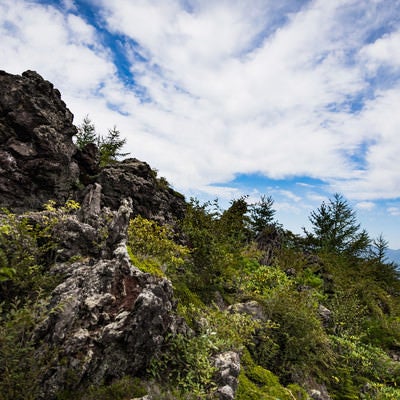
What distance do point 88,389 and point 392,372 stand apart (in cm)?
1293

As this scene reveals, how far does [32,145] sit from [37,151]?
0.35 metres

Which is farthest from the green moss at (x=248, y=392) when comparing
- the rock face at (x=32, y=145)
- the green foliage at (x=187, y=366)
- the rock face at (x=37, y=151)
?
the rock face at (x=32, y=145)

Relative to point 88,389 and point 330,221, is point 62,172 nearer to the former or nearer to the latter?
point 88,389

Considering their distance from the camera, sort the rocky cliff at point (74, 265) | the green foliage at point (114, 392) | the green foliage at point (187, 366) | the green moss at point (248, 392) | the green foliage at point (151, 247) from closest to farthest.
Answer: the green foliage at point (114, 392)
the rocky cliff at point (74, 265)
the green foliage at point (187, 366)
the green moss at point (248, 392)
the green foliage at point (151, 247)

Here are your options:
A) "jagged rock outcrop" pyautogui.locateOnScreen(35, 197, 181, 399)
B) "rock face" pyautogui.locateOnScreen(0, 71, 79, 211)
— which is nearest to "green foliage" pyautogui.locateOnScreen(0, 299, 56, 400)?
"jagged rock outcrop" pyautogui.locateOnScreen(35, 197, 181, 399)

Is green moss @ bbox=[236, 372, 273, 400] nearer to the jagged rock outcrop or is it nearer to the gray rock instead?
the gray rock

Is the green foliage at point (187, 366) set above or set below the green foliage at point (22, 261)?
below

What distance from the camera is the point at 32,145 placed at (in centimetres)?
1273

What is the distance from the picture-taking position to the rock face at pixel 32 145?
11.9 m

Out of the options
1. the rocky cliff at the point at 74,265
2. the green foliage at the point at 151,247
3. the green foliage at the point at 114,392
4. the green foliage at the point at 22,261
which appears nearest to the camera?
the green foliage at the point at 114,392

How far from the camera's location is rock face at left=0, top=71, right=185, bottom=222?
1191cm

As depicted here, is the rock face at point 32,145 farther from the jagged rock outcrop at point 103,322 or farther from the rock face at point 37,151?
the jagged rock outcrop at point 103,322

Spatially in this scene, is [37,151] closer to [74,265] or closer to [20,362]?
[74,265]

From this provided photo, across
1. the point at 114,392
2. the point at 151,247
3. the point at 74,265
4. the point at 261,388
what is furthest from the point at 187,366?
the point at 151,247
